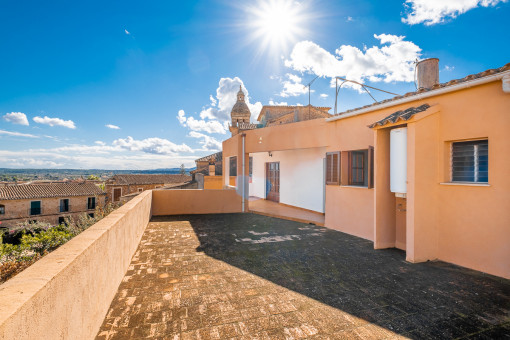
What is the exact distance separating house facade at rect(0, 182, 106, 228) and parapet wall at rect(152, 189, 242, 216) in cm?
2660

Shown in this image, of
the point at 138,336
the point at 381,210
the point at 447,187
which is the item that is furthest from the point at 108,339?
the point at 447,187

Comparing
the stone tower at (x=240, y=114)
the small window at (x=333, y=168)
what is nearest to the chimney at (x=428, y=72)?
the small window at (x=333, y=168)

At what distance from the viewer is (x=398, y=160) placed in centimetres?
561

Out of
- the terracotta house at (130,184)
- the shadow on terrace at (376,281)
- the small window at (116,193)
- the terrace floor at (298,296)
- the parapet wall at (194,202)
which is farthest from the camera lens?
the terracotta house at (130,184)

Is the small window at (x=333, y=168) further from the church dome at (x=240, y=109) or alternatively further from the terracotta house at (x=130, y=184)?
the terracotta house at (x=130, y=184)

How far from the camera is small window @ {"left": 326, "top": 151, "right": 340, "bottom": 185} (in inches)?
309

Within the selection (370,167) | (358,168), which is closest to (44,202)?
(358,168)

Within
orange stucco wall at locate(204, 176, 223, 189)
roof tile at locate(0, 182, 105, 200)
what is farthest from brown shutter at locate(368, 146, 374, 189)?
roof tile at locate(0, 182, 105, 200)

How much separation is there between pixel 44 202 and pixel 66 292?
126 ft

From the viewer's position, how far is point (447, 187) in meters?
5.21

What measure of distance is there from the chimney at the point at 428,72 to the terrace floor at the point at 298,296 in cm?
515

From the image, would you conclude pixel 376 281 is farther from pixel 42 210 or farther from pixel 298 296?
pixel 42 210

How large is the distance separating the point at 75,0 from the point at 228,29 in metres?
5.65

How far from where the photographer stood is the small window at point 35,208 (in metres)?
29.6
